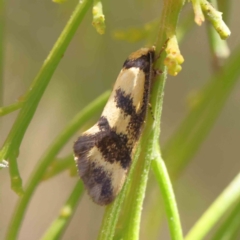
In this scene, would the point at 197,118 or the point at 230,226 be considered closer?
the point at 230,226

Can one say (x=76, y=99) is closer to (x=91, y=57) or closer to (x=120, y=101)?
(x=91, y=57)

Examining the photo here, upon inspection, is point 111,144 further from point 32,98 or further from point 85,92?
A: point 85,92

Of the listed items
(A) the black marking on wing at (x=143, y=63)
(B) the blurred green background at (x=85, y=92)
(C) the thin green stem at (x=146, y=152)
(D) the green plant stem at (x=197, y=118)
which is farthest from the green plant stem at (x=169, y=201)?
(B) the blurred green background at (x=85, y=92)

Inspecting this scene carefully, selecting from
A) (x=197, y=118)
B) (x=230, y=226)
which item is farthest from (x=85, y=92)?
(x=230, y=226)

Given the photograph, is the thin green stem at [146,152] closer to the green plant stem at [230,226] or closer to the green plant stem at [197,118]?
the green plant stem at [230,226]

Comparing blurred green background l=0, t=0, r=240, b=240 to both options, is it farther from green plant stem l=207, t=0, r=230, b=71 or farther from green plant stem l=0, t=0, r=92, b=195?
green plant stem l=0, t=0, r=92, b=195

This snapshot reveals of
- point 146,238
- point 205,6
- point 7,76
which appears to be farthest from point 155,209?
point 7,76
